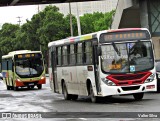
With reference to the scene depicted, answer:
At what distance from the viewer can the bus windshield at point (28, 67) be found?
113 feet

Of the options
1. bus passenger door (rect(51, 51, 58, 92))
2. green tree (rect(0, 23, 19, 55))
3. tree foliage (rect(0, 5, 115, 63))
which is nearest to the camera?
bus passenger door (rect(51, 51, 58, 92))

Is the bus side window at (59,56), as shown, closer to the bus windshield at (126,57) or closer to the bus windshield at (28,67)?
the bus windshield at (126,57)

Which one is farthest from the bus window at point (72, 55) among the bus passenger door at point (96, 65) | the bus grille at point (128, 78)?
the bus grille at point (128, 78)

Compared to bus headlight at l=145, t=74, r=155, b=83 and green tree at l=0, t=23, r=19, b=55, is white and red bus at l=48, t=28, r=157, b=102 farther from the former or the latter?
green tree at l=0, t=23, r=19, b=55

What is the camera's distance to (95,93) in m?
17.5

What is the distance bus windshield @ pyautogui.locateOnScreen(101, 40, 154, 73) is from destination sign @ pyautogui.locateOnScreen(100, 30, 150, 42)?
0.19 meters

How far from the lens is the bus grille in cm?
1695

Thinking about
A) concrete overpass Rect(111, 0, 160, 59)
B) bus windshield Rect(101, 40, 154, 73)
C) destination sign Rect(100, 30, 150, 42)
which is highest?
concrete overpass Rect(111, 0, 160, 59)

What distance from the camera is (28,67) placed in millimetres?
34625

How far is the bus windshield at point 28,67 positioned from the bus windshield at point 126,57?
18.0 meters

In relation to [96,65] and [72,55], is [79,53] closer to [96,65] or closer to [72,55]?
[72,55]

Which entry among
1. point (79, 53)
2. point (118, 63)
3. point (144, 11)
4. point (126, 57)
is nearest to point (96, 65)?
point (118, 63)

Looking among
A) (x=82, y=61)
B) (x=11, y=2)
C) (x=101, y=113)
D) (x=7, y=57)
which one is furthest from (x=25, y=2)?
(x=101, y=113)

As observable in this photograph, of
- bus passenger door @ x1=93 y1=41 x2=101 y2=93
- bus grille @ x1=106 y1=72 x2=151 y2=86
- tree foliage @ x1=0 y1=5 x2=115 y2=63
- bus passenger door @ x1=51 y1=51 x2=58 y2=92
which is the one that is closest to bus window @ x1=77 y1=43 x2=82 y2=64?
bus passenger door @ x1=93 y1=41 x2=101 y2=93
